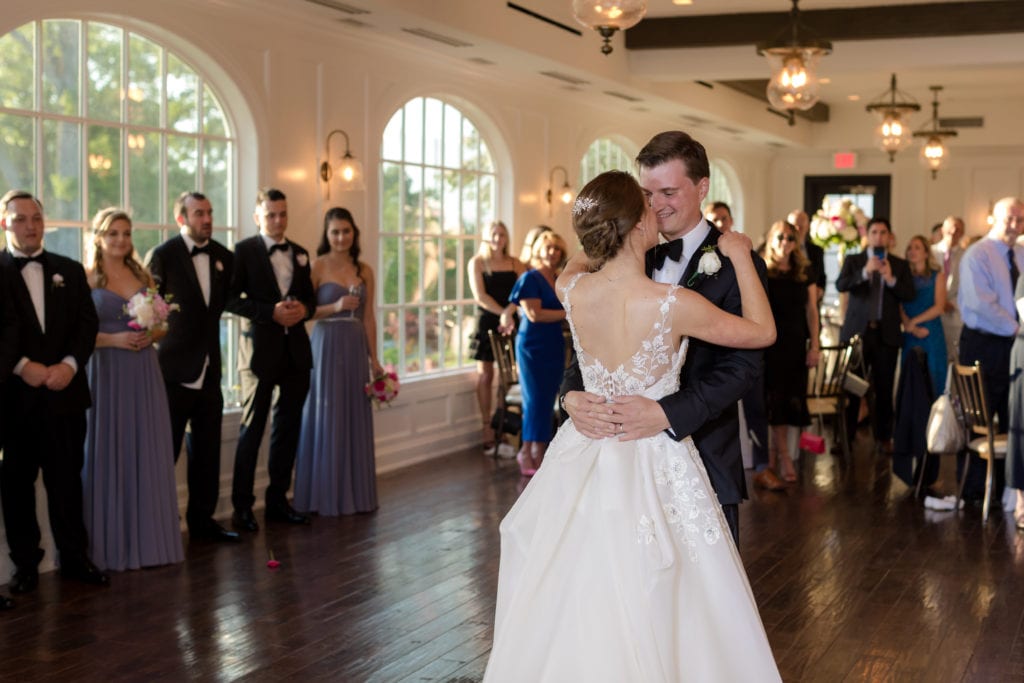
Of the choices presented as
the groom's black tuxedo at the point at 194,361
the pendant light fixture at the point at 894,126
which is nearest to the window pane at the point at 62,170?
the groom's black tuxedo at the point at 194,361

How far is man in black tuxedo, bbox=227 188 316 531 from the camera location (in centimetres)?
682

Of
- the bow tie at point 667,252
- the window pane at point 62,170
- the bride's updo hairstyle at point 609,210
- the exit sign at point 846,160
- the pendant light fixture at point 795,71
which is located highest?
the exit sign at point 846,160

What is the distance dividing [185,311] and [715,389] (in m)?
3.80

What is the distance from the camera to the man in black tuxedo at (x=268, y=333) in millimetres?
6816

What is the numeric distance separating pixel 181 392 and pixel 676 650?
392 centimetres

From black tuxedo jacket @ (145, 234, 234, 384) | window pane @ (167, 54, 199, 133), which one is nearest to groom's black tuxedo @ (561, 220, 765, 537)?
black tuxedo jacket @ (145, 234, 234, 384)

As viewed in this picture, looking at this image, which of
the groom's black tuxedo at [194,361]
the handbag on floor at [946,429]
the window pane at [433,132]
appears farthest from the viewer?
the window pane at [433,132]

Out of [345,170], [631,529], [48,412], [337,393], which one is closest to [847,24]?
[345,170]

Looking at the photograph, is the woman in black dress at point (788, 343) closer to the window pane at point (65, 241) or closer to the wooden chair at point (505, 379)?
the wooden chair at point (505, 379)

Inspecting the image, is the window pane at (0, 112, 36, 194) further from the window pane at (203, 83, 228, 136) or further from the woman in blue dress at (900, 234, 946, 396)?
the woman in blue dress at (900, 234, 946, 396)

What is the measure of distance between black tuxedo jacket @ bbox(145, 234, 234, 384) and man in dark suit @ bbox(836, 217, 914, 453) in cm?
518

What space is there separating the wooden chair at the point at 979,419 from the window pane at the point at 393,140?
428cm

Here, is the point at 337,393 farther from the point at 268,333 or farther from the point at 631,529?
the point at 631,529

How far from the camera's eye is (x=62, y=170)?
20.8ft
